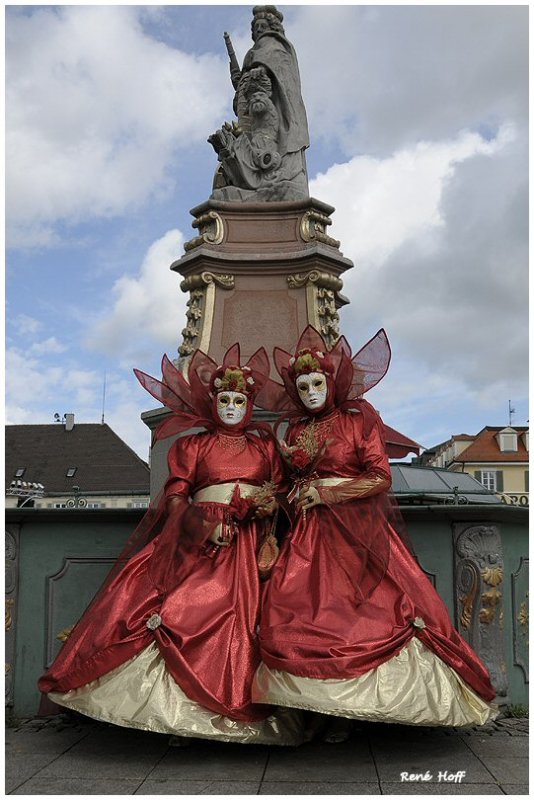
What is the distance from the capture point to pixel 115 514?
5.69m

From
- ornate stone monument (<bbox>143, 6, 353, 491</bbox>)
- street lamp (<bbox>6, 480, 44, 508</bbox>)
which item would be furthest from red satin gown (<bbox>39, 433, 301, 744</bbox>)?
street lamp (<bbox>6, 480, 44, 508</bbox>)

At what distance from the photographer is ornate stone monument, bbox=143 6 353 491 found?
7031 millimetres

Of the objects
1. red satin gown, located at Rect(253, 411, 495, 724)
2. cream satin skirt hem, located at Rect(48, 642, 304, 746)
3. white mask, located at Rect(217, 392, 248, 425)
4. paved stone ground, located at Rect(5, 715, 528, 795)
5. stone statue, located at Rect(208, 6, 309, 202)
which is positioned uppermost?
stone statue, located at Rect(208, 6, 309, 202)

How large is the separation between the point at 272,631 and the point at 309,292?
11.5 ft

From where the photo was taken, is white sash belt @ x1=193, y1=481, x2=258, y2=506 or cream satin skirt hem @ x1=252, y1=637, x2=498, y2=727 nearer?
cream satin skirt hem @ x1=252, y1=637, x2=498, y2=727

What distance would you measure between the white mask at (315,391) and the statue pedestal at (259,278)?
1947 mm

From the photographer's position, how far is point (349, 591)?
439 centimetres

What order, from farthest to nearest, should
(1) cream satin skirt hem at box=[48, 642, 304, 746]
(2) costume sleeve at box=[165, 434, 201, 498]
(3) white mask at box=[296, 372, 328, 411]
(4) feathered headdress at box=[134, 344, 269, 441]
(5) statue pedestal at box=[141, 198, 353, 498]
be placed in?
(5) statue pedestal at box=[141, 198, 353, 498] < (4) feathered headdress at box=[134, 344, 269, 441] < (3) white mask at box=[296, 372, 328, 411] < (2) costume sleeve at box=[165, 434, 201, 498] < (1) cream satin skirt hem at box=[48, 642, 304, 746]

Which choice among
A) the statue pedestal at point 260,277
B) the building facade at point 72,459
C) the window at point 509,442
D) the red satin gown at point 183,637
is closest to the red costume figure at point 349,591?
the red satin gown at point 183,637

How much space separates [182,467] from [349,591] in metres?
1.20

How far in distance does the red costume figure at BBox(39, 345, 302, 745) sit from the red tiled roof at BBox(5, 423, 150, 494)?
30.5m

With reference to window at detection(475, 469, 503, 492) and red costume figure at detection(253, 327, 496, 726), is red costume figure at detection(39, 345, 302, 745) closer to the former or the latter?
red costume figure at detection(253, 327, 496, 726)

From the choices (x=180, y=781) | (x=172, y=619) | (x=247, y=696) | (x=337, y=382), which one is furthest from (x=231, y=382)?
(x=180, y=781)

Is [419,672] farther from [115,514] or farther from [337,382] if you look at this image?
[115,514]
